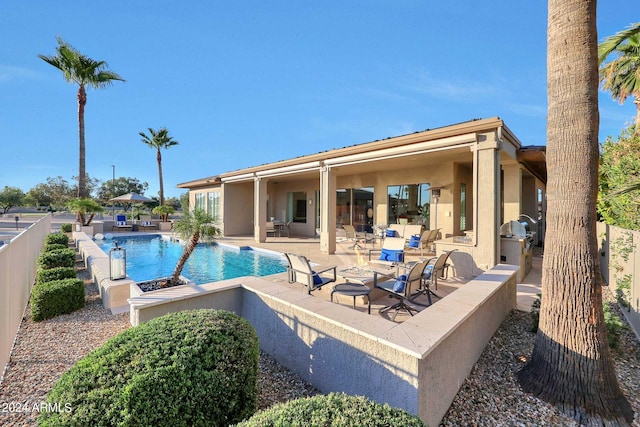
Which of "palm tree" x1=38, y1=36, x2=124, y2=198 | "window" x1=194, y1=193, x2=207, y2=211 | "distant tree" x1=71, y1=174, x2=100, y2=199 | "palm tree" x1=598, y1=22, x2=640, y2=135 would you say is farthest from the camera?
"distant tree" x1=71, y1=174, x2=100, y2=199

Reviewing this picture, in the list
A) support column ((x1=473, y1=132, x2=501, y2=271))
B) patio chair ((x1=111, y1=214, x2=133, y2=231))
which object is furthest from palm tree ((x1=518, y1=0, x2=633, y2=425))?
patio chair ((x1=111, y1=214, x2=133, y2=231))

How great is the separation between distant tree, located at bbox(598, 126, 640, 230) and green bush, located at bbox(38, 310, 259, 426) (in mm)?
7049

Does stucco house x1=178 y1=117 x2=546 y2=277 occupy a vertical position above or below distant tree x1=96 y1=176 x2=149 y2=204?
below

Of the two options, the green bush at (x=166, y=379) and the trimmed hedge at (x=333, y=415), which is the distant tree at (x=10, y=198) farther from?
the trimmed hedge at (x=333, y=415)

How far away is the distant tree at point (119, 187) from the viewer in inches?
2183

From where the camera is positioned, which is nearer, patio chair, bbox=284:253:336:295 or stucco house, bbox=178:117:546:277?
patio chair, bbox=284:253:336:295

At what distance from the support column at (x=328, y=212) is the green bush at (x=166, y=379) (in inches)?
349

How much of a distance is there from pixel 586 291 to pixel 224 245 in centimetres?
1419

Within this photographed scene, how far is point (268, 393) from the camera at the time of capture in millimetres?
3178

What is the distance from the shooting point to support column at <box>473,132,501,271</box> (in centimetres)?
721

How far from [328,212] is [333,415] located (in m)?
9.98

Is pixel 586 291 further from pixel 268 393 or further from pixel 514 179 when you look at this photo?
pixel 514 179

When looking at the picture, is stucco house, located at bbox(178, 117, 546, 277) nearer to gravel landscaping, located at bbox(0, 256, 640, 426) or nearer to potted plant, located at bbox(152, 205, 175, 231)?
potted plant, located at bbox(152, 205, 175, 231)

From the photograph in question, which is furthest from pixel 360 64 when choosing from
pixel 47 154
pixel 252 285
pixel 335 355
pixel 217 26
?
pixel 47 154
